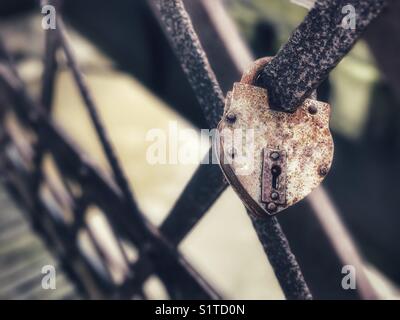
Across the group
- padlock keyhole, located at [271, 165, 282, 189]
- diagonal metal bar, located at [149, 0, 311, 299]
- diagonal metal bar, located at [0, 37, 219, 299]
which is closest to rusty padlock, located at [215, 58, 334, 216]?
padlock keyhole, located at [271, 165, 282, 189]

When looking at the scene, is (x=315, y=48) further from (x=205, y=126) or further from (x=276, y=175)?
(x=205, y=126)

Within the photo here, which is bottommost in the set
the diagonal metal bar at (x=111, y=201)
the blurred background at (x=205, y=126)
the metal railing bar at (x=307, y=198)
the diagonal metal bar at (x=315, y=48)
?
the blurred background at (x=205, y=126)

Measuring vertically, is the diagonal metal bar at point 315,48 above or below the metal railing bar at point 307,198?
above

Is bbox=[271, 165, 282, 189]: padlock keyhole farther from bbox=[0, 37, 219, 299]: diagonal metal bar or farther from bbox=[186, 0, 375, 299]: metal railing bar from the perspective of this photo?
bbox=[0, 37, 219, 299]: diagonal metal bar

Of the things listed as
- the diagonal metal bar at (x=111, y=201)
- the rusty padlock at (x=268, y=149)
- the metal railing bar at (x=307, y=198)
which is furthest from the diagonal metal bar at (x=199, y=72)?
the diagonal metal bar at (x=111, y=201)

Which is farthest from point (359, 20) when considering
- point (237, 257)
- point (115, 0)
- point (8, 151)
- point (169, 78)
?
point (115, 0)

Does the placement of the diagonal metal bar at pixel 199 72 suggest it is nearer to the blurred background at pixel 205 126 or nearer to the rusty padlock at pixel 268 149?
the rusty padlock at pixel 268 149
